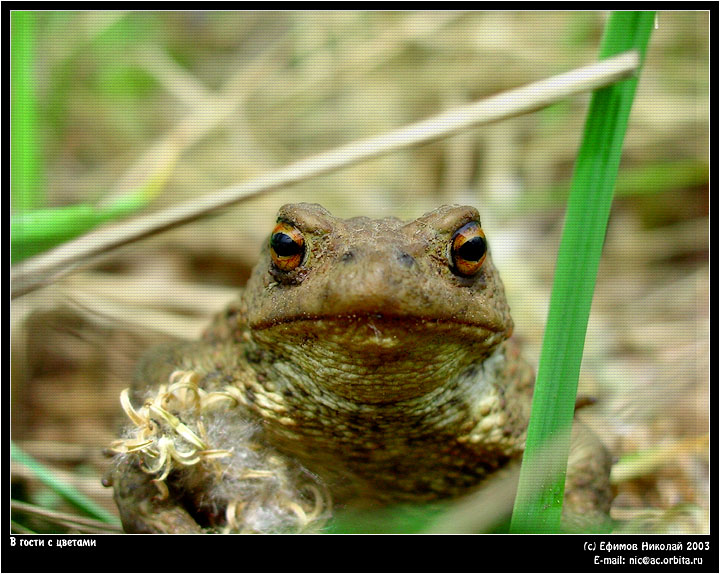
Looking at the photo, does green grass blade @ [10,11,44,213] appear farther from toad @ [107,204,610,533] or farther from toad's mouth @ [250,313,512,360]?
toad's mouth @ [250,313,512,360]

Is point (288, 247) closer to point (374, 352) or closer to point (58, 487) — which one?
point (374, 352)

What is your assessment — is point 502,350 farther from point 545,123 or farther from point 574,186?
point 545,123

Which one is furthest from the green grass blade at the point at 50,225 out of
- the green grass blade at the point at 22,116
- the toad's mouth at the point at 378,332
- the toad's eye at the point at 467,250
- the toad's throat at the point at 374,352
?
the toad's eye at the point at 467,250

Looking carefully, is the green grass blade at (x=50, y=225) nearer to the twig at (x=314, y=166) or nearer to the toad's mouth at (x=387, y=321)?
the twig at (x=314, y=166)

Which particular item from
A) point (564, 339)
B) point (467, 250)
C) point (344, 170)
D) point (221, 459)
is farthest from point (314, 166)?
point (344, 170)

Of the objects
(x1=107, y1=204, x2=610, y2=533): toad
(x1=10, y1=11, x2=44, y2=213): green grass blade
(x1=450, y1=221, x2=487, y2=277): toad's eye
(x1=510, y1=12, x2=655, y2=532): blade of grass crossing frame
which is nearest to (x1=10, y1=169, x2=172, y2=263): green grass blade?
(x1=10, y1=11, x2=44, y2=213): green grass blade

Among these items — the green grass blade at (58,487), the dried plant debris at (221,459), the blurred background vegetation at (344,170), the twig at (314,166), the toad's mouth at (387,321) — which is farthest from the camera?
the blurred background vegetation at (344,170)

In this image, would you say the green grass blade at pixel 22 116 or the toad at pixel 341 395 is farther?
the green grass blade at pixel 22 116
